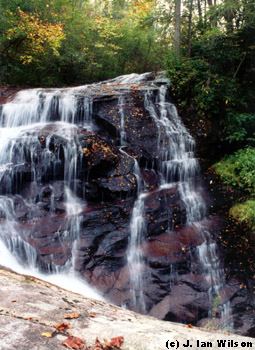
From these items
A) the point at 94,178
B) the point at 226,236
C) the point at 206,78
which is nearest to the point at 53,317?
the point at 94,178

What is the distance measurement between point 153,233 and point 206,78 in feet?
22.9

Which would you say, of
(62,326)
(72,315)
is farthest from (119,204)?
(62,326)

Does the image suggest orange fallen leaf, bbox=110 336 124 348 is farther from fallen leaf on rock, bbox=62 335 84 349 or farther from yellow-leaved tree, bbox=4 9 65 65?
yellow-leaved tree, bbox=4 9 65 65

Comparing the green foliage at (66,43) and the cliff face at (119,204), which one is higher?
the green foliage at (66,43)

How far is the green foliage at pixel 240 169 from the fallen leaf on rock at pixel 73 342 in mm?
7208

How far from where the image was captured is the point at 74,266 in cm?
586

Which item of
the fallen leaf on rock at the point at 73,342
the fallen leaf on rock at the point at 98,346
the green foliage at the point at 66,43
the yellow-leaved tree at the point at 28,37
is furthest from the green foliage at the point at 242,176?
the yellow-leaved tree at the point at 28,37

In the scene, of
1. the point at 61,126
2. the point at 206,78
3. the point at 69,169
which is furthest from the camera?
the point at 206,78

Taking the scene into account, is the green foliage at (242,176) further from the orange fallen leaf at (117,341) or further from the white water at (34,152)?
the orange fallen leaf at (117,341)

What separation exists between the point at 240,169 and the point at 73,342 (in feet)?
26.2

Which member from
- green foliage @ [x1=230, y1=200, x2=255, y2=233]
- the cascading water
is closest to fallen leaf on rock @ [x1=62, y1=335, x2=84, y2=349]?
the cascading water

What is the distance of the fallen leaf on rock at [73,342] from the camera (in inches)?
64.2

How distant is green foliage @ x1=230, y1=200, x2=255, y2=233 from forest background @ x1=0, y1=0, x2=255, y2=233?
0.03 metres

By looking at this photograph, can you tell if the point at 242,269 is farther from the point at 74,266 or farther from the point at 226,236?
the point at 74,266
